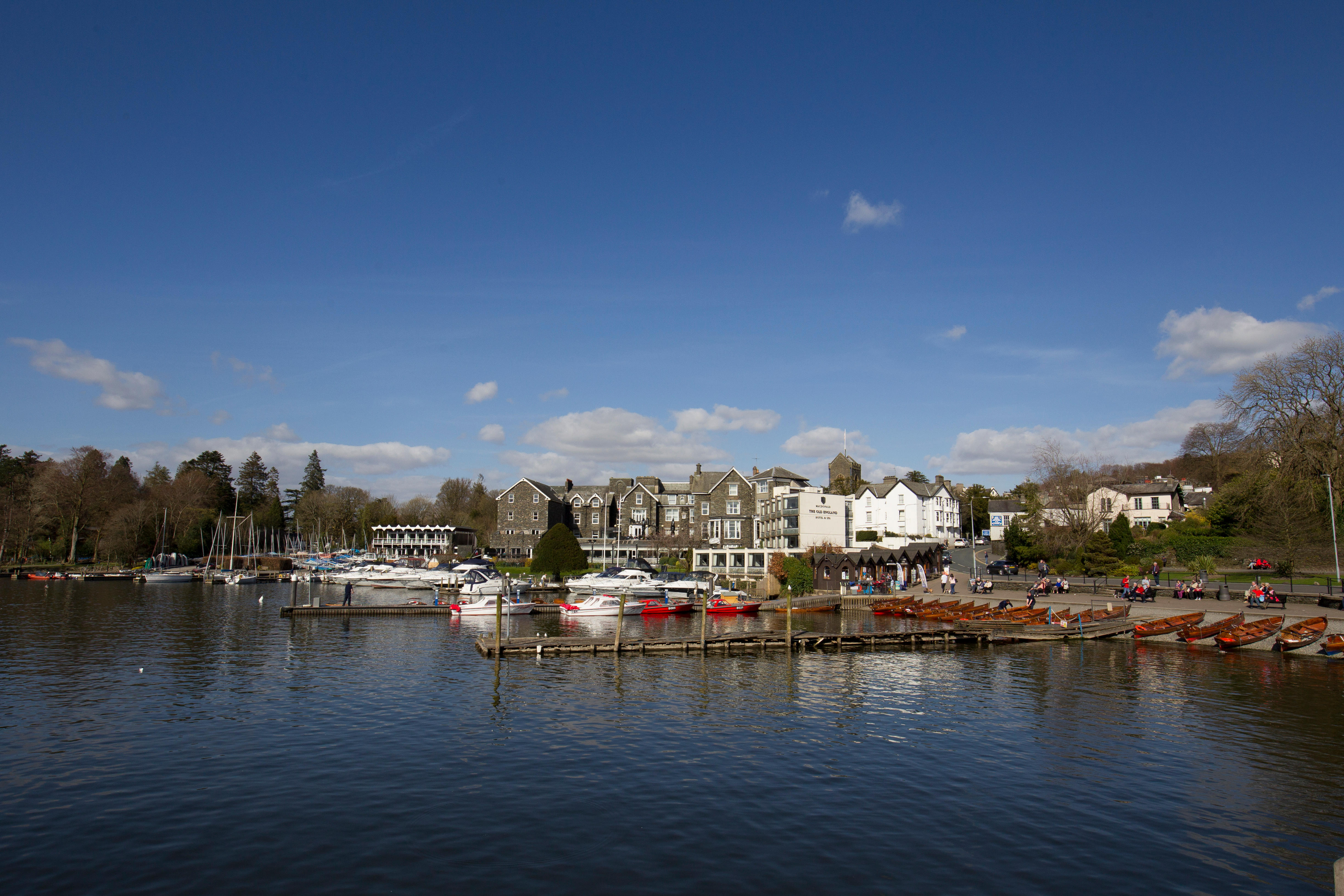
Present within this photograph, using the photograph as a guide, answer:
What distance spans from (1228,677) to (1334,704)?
5030 millimetres

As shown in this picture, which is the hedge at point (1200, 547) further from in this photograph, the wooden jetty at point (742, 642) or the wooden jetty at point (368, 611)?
the wooden jetty at point (368, 611)

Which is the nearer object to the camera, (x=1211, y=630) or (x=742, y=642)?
(x=742, y=642)

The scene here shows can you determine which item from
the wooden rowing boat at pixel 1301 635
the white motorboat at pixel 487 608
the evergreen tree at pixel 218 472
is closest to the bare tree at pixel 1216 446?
the wooden rowing boat at pixel 1301 635

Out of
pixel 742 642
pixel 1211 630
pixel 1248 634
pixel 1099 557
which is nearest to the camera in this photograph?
pixel 1248 634

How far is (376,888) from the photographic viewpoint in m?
13.3

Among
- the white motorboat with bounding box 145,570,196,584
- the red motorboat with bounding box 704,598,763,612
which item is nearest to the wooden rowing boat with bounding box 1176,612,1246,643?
the red motorboat with bounding box 704,598,763,612

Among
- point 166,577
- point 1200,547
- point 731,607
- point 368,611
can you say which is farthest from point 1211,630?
point 166,577

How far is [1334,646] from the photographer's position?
113 ft

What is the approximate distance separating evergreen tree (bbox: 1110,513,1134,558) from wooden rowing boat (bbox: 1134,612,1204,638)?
31853mm

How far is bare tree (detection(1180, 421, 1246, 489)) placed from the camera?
71.6 meters

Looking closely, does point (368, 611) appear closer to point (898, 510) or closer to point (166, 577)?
point (166, 577)

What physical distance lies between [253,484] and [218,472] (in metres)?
8.79

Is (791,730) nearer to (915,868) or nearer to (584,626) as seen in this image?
(915,868)

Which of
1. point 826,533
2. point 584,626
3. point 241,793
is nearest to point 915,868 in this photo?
point 241,793
